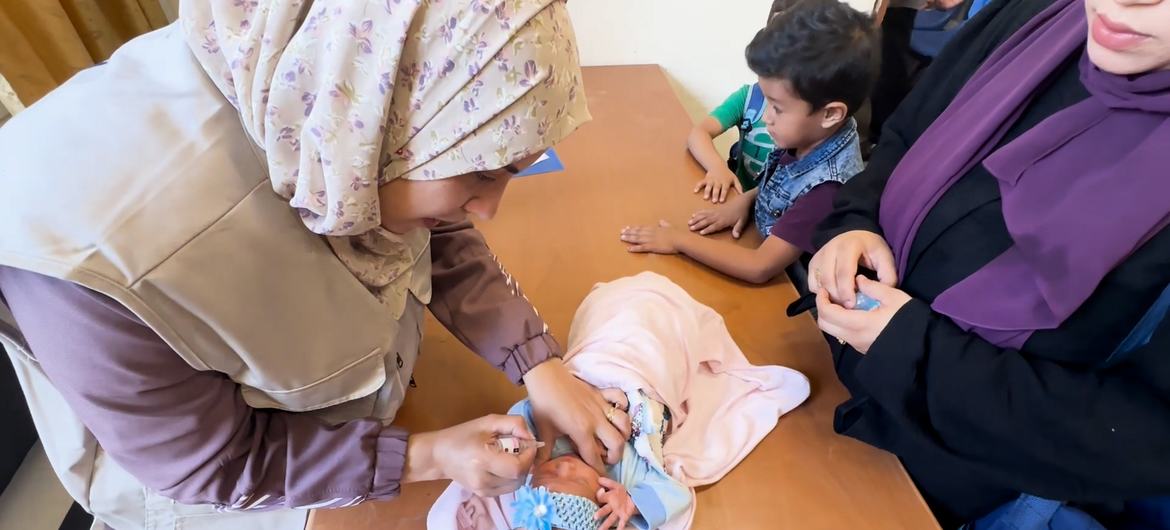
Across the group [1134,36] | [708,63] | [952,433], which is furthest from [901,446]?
[708,63]

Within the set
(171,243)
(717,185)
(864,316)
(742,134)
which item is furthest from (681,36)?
(171,243)

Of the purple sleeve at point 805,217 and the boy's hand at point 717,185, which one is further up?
the purple sleeve at point 805,217

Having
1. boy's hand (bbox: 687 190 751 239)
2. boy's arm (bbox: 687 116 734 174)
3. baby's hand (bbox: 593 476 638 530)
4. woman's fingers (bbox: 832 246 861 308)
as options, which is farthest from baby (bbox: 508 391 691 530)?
boy's arm (bbox: 687 116 734 174)

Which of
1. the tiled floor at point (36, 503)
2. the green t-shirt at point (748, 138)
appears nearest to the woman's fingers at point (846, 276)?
the green t-shirt at point (748, 138)

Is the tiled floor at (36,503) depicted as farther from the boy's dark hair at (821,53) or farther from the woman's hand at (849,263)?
the boy's dark hair at (821,53)

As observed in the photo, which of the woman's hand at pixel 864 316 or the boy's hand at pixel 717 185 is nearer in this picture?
the woman's hand at pixel 864 316

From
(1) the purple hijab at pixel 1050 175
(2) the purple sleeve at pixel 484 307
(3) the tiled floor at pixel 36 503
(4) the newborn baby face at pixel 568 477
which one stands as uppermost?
(1) the purple hijab at pixel 1050 175

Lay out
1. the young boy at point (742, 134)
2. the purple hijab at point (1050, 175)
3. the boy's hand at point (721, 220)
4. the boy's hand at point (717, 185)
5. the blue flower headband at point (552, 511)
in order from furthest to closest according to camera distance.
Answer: the young boy at point (742, 134) → the boy's hand at point (717, 185) → the boy's hand at point (721, 220) → the blue flower headband at point (552, 511) → the purple hijab at point (1050, 175)

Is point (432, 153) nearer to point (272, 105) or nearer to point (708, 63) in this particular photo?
point (272, 105)

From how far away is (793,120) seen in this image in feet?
4.35

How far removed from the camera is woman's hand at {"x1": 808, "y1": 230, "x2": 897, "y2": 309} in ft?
2.94

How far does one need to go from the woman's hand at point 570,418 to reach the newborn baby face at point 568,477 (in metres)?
0.02

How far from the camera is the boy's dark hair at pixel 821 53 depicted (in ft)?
4.12

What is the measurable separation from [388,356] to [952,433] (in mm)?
680
